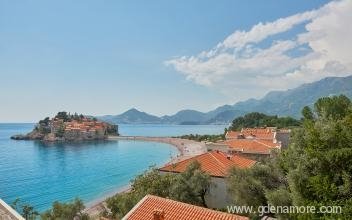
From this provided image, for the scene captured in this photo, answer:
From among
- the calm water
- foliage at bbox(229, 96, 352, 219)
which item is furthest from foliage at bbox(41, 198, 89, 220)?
the calm water

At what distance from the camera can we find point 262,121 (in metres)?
132

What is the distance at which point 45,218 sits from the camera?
87.7ft

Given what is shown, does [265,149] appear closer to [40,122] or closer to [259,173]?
[259,173]

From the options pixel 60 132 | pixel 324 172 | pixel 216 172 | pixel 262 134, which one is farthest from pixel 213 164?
pixel 60 132

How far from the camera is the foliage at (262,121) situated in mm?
119369

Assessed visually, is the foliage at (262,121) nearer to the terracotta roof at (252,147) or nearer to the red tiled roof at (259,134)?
the red tiled roof at (259,134)

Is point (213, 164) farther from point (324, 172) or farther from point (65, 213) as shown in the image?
point (324, 172)

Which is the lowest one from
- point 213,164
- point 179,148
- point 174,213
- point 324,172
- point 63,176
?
point 63,176

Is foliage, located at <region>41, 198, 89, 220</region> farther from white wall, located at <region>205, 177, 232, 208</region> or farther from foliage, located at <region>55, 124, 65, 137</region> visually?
foliage, located at <region>55, 124, 65, 137</region>

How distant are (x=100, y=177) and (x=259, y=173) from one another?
59503 mm

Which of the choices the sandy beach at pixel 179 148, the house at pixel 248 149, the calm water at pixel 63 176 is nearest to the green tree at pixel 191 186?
the house at pixel 248 149

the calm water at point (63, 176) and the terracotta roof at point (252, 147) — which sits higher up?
the terracotta roof at point (252, 147)

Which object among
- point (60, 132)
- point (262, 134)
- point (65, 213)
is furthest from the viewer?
point (60, 132)

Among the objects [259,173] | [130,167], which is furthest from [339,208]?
[130,167]
